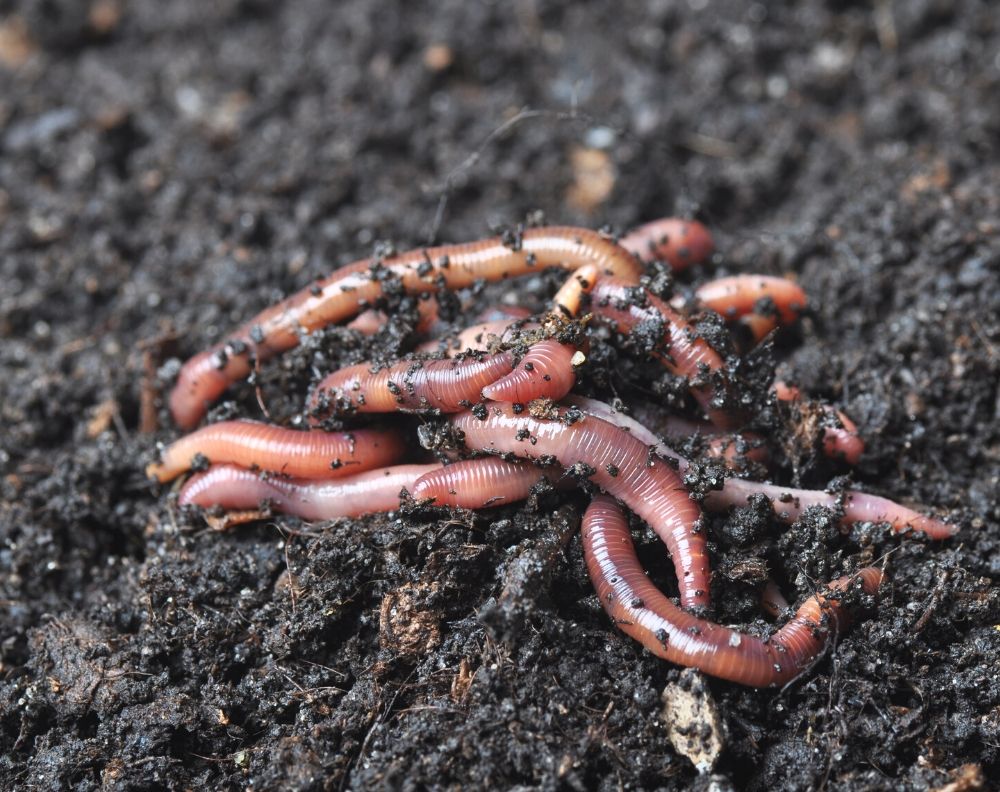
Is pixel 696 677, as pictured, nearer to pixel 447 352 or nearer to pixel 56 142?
pixel 447 352

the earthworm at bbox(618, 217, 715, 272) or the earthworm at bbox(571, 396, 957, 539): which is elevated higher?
the earthworm at bbox(618, 217, 715, 272)

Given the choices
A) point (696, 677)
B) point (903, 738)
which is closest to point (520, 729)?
point (696, 677)

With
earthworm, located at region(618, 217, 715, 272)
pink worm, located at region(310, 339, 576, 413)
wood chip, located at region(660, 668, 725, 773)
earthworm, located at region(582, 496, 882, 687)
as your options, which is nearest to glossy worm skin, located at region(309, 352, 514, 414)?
pink worm, located at region(310, 339, 576, 413)

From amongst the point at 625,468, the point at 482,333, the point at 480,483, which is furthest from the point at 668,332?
the point at 480,483

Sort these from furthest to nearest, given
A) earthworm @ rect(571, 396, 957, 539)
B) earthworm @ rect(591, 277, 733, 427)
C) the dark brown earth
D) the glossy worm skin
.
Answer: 1. earthworm @ rect(591, 277, 733, 427)
2. earthworm @ rect(571, 396, 957, 539)
3. the glossy worm skin
4. the dark brown earth

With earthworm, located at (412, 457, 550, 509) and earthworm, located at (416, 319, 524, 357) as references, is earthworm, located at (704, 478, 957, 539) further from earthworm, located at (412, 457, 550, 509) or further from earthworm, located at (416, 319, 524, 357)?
earthworm, located at (416, 319, 524, 357)

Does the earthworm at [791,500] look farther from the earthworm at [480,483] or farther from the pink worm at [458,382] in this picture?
the earthworm at [480,483]
